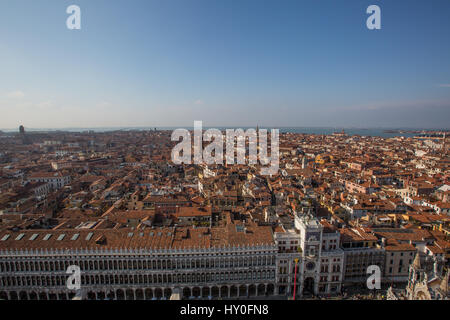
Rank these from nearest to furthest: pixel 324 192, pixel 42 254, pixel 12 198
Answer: pixel 42 254 < pixel 12 198 < pixel 324 192

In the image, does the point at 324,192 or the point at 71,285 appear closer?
the point at 71,285

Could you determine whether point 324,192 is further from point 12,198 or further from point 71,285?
point 12,198

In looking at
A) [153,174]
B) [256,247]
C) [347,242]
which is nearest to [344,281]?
[347,242]

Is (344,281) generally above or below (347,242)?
below
